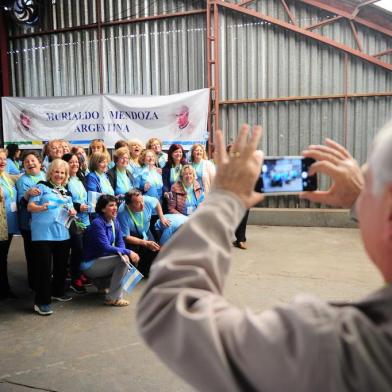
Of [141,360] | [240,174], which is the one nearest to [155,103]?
[141,360]

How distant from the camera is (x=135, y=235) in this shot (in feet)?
15.0

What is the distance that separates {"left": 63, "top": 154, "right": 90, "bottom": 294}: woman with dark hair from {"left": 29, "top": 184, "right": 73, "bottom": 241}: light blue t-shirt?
17.1 inches

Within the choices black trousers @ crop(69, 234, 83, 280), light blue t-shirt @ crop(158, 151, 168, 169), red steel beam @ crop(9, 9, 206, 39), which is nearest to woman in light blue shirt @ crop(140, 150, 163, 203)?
light blue t-shirt @ crop(158, 151, 168, 169)

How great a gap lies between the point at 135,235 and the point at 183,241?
380 cm

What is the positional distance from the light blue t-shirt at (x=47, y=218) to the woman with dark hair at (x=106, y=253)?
321mm

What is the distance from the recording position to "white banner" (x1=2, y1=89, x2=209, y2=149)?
7.64 metres

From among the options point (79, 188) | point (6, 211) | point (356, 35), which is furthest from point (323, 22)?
point (6, 211)

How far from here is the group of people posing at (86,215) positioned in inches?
150

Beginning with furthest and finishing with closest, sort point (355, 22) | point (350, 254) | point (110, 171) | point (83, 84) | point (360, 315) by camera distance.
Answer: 1. point (83, 84)
2. point (355, 22)
3. point (350, 254)
4. point (110, 171)
5. point (360, 315)

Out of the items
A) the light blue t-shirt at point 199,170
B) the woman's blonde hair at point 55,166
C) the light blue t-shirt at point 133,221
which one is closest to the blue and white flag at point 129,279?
the light blue t-shirt at point 133,221

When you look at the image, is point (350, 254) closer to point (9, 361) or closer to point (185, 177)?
point (185, 177)

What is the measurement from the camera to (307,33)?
7.21 meters

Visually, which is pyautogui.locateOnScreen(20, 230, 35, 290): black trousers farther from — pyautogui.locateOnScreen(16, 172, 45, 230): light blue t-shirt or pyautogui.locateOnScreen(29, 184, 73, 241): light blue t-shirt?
pyautogui.locateOnScreen(29, 184, 73, 241): light blue t-shirt

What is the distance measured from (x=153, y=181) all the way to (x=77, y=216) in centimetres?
112
